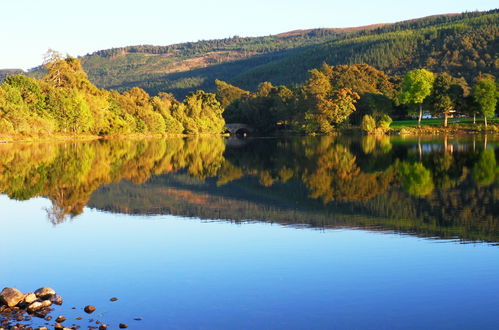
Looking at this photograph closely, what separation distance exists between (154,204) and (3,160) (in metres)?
29.4

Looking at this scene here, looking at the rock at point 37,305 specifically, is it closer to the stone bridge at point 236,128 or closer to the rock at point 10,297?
the rock at point 10,297

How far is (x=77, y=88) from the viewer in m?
110

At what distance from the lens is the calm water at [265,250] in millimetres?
12156

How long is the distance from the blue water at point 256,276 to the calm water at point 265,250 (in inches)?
1.8

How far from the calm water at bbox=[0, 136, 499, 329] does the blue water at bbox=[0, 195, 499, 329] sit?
5 centimetres

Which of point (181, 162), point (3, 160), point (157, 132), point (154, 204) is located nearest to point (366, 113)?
point (157, 132)

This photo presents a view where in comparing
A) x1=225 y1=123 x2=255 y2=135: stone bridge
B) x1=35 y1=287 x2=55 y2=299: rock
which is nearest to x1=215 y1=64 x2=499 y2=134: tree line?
x1=225 y1=123 x2=255 y2=135: stone bridge

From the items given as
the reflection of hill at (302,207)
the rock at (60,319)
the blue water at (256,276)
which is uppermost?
the rock at (60,319)

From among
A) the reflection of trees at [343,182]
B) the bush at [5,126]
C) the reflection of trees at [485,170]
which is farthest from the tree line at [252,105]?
the reflection of trees at [485,170]

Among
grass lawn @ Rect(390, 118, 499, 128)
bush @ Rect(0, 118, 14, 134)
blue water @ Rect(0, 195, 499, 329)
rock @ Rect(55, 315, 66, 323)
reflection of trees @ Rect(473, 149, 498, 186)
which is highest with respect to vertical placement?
bush @ Rect(0, 118, 14, 134)

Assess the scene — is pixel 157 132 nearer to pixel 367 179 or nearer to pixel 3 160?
pixel 3 160

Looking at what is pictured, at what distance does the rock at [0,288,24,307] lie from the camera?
472 inches

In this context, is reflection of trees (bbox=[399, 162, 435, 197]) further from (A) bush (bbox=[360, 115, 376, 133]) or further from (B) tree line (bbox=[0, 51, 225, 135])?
(A) bush (bbox=[360, 115, 376, 133])

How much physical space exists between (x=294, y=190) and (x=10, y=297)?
20.6 meters
